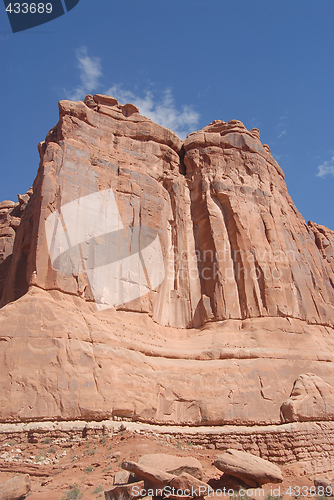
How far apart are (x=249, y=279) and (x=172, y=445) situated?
10091 millimetres

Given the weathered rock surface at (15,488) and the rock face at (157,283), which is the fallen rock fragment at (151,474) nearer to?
the weathered rock surface at (15,488)

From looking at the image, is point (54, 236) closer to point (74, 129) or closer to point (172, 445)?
point (74, 129)

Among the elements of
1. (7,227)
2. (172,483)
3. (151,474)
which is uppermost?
(7,227)

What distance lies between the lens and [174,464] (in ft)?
36.6

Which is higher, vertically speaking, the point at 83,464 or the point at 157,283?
the point at 157,283

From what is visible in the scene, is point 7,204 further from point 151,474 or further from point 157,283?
point 151,474

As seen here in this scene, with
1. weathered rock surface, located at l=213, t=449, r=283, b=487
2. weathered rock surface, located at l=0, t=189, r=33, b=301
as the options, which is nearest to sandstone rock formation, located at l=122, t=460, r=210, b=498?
weathered rock surface, located at l=213, t=449, r=283, b=487

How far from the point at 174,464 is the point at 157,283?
11.5 meters

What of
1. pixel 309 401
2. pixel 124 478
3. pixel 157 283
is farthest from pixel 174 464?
pixel 157 283

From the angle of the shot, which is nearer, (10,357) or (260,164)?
(10,357)

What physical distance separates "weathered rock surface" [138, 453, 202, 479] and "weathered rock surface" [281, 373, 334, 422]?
7.72m

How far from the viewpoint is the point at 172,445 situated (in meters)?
15.4

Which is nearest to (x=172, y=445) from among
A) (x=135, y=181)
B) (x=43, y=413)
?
(x=43, y=413)

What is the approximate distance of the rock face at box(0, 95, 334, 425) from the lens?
1541cm
